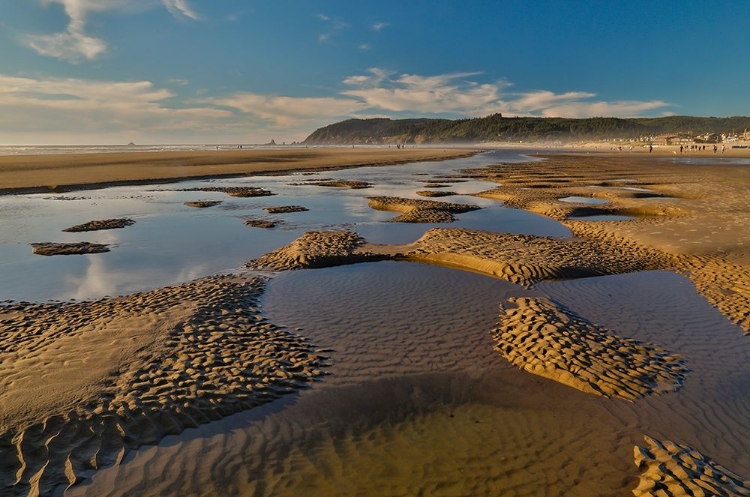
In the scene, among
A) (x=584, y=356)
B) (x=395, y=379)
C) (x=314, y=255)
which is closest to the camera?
(x=395, y=379)

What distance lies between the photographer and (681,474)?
17.5 feet

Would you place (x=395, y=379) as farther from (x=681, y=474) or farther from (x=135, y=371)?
(x=135, y=371)

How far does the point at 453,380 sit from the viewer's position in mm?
7840

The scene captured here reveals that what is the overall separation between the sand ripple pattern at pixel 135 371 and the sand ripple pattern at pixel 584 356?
14.3ft

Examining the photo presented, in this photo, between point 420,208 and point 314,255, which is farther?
point 420,208

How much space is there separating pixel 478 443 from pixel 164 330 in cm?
695

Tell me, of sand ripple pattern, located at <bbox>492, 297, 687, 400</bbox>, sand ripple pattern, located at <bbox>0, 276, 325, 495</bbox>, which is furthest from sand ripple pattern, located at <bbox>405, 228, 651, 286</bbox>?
sand ripple pattern, located at <bbox>0, 276, 325, 495</bbox>

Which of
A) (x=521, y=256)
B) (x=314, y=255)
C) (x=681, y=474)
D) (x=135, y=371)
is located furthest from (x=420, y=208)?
→ (x=681, y=474)

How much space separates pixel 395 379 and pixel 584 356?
386cm

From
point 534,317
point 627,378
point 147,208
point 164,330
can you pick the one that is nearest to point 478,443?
point 627,378

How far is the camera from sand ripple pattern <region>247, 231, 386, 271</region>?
14.8 meters

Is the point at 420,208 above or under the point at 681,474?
above

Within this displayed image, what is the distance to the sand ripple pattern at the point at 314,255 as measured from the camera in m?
14.8

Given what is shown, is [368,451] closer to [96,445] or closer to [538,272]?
[96,445]
